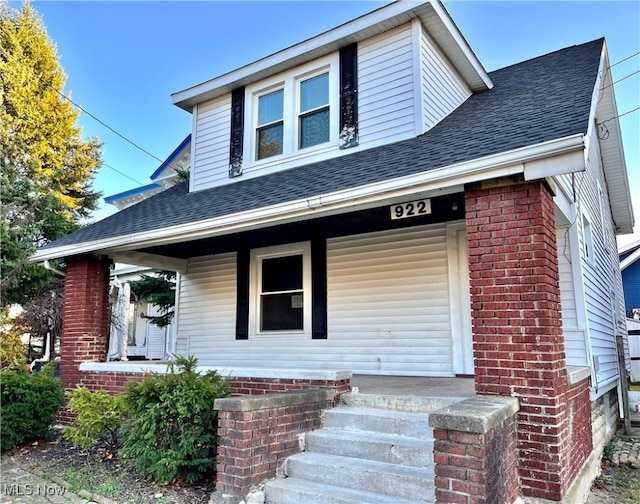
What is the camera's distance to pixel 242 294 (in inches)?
321

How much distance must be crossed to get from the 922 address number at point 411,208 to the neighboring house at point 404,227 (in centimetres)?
2

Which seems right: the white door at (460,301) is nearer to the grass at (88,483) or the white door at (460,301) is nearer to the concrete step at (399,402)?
the concrete step at (399,402)

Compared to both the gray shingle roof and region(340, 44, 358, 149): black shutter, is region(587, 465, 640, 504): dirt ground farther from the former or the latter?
region(340, 44, 358, 149): black shutter

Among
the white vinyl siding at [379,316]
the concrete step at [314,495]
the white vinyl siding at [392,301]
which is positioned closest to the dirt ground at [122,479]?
the concrete step at [314,495]

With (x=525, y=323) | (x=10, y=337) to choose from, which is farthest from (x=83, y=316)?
(x=10, y=337)

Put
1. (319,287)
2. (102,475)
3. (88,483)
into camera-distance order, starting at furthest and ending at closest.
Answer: (319,287)
(102,475)
(88,483)

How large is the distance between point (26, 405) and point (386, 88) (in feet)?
20.9

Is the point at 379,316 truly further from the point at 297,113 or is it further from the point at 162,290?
the point at 162,290

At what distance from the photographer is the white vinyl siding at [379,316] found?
21.5 feet

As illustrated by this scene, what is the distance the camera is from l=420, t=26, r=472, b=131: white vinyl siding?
677 cm

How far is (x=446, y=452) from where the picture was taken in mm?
2986

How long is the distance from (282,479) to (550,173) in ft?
10.8

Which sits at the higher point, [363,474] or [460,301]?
[460,301]

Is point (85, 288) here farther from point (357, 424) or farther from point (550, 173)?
point (550, 173)
